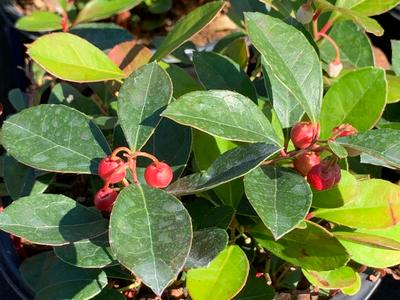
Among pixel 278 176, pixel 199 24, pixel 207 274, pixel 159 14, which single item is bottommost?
pixel 159 14

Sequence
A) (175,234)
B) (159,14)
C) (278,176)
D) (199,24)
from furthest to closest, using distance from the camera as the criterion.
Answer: (159,14) < (199,24) < (278,176) < (175,234)

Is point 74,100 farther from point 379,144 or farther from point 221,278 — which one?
point 379,144

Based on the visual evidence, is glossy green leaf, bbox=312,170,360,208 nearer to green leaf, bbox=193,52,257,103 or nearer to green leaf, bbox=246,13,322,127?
green leaf, bbox=246,13,322,127

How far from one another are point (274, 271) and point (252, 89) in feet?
0.94

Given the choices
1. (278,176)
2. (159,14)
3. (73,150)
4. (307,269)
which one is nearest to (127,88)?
(73,150)

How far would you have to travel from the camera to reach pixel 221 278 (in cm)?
94

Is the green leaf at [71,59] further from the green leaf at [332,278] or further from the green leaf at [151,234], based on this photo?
the green leaf at [332,278]

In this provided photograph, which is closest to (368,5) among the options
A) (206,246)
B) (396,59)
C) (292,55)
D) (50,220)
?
(396,59)

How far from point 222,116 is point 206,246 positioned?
0.16 meters

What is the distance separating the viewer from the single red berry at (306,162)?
0.89 metres

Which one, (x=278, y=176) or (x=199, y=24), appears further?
(x=199, y=24)

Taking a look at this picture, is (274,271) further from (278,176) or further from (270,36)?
(270,36)

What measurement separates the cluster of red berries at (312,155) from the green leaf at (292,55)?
0.06ft

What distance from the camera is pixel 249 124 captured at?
854 millimetres
